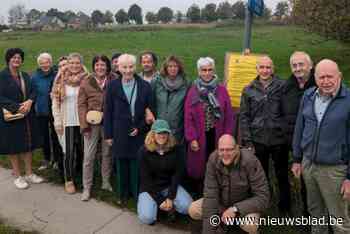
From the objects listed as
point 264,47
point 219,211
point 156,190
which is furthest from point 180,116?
point 264,47

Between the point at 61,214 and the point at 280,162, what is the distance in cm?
294

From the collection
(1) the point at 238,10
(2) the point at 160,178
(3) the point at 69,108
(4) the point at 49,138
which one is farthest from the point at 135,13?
(2) the point at 160,178

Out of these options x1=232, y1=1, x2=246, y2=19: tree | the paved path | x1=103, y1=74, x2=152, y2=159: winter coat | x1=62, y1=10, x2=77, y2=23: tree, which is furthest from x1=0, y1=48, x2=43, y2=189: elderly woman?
x1=62, y1=10, x2=77, y2=23: tree

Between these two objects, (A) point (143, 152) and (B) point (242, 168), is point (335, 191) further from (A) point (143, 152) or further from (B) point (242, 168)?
(A) point (143, 152)

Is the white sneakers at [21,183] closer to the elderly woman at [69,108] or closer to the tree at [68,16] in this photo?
the elderly woman at [69,108]

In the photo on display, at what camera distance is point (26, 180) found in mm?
6871

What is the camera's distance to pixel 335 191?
4293 mm

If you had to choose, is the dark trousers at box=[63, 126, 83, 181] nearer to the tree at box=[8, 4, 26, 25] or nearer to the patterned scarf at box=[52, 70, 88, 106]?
the patterned scarf at box=[52, 70, 88, 106]

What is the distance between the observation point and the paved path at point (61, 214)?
5.34 meters

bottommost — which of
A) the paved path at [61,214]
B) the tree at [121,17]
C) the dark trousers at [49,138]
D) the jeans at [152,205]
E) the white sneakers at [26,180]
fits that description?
the paved path at [61,214]

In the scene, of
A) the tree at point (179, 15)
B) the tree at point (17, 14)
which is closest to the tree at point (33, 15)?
the tree at point (17, 14)

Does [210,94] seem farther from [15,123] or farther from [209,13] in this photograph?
[209,13]

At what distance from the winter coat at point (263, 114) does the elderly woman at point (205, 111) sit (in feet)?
1.08

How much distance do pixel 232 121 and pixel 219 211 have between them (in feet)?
4.31
